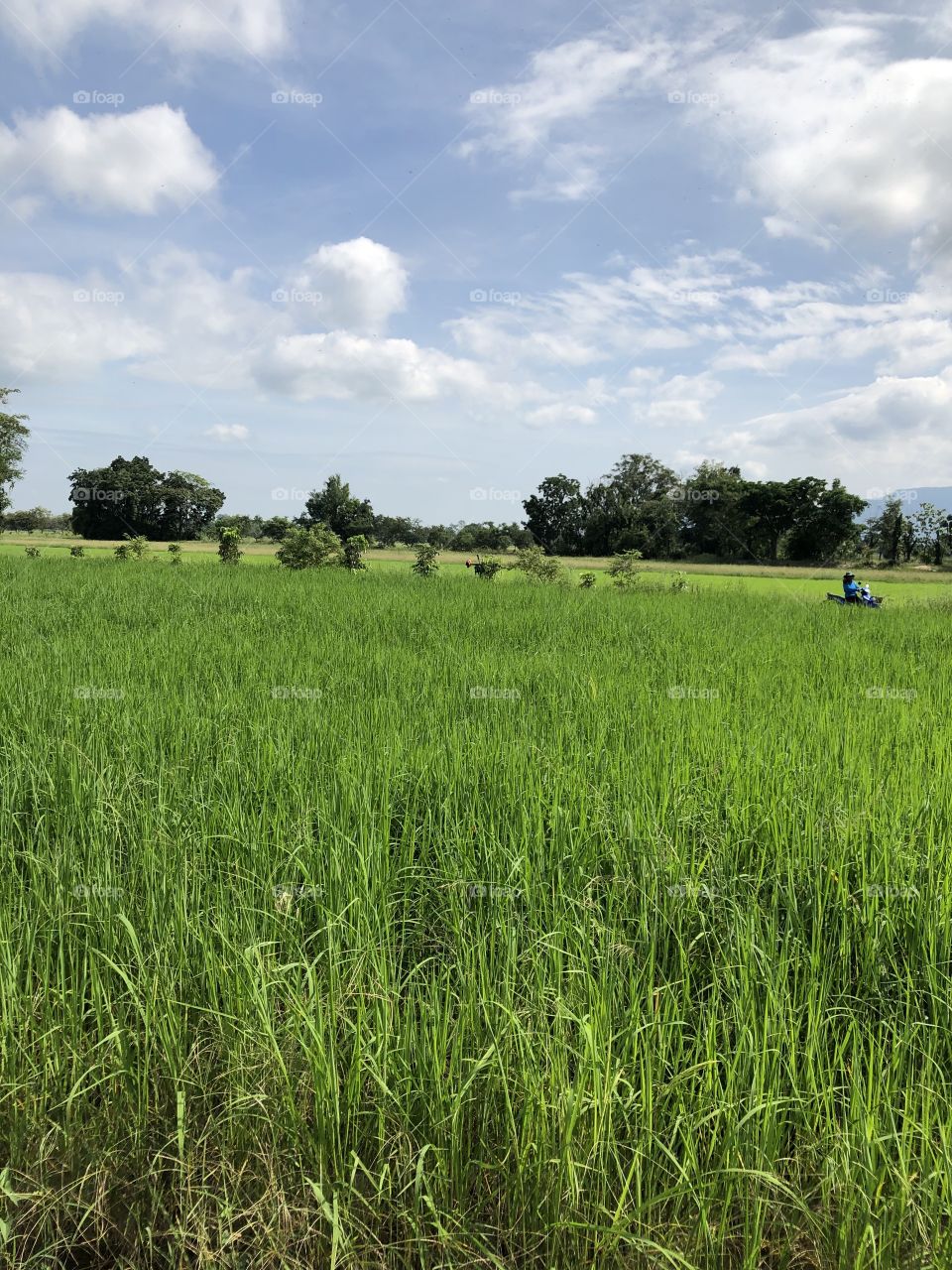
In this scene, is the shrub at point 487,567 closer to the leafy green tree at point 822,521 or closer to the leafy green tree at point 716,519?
the leafy green tree at point 716,519

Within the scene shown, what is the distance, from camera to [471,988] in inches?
73.5

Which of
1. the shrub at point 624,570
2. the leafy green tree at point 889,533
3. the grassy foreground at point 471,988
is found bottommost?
the grassy foreground at point 471,988

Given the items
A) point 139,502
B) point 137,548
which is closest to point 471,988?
point 137,548

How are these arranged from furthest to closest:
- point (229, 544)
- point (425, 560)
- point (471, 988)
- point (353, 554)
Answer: point (229, 544)
point (353, 554)
point (425, 560)
point (471, 988)

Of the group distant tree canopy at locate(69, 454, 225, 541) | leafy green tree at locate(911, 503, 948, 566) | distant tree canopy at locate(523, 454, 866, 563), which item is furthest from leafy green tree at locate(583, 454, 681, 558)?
distant tree canopy at locate(69, 454, 225, 541)

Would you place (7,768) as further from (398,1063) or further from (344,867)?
(398,1063)

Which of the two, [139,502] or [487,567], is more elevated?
[139,502]

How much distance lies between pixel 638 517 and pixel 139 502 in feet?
142

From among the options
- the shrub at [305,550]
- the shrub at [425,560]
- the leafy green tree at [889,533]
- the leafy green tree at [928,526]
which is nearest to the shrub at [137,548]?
the shrub at [305,550]

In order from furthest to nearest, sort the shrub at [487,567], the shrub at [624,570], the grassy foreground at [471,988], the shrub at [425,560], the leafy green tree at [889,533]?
the leafy green tree at [889,533] < the shrub at [425,560] < the shrub at [487,567] < the shrub at [624,570] < the grassy foreground at [471,988]

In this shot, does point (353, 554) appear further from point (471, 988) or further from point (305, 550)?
point (471, 988)

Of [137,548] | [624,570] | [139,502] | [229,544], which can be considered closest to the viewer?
[624,570]

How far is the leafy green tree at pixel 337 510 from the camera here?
A: 193 feet

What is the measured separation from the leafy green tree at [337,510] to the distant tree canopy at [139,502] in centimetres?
1428
